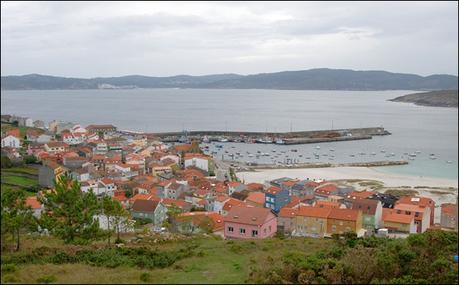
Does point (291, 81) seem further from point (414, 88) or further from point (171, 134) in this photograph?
point (171, 134)

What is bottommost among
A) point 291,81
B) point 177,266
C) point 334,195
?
point 334,195

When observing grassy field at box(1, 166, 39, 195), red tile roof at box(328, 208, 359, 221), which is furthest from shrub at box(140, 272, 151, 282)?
grassy field at box(1, 166, 39, 195)

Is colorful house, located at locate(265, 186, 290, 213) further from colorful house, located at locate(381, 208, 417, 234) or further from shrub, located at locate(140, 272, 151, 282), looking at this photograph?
shrub, located at locate(140, 272, 151, 282)

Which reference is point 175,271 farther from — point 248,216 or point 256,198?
point 256,198

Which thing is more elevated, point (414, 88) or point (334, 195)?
point (414, 88)

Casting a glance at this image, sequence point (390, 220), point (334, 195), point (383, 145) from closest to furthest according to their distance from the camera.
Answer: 1. point (390, 220)
2. point (334, 195)
3. point (383, 145)

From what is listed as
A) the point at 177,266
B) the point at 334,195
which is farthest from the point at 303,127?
the point at 177,266

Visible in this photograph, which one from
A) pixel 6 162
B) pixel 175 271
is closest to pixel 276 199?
pixel 175 271
